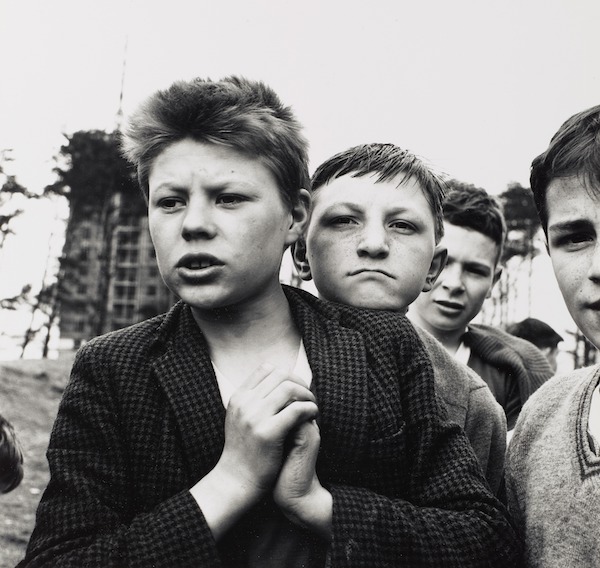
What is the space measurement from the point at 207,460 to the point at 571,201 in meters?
1.09

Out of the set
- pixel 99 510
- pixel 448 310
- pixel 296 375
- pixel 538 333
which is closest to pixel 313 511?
pixel 296 375

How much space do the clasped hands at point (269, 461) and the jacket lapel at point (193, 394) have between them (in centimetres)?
7

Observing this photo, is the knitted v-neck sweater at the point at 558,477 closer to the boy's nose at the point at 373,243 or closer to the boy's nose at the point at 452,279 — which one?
the boy's nose at the point at 373,243

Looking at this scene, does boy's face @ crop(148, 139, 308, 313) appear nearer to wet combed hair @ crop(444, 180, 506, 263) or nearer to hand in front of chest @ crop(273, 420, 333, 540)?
hand in front of chest @ crop(273, 420, 333, 540)

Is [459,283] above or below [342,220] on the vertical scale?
below

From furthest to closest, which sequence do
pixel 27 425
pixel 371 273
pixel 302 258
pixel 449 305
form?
pixel 27 425 < pixel 449 305 < pixel 302 258 < pixel 371 273

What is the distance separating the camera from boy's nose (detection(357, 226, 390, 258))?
1.90m

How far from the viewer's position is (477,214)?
3.23m

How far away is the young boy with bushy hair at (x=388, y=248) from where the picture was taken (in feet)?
6.36

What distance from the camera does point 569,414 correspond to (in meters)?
1.72

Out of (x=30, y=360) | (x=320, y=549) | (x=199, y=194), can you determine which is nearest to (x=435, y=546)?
(x=320, y=549)

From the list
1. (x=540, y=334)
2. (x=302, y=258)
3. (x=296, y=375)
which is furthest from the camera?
(x=540, y=334)

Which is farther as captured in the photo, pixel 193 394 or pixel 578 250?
pixel 578 250

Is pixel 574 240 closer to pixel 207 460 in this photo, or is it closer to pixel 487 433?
pixel 487 433
